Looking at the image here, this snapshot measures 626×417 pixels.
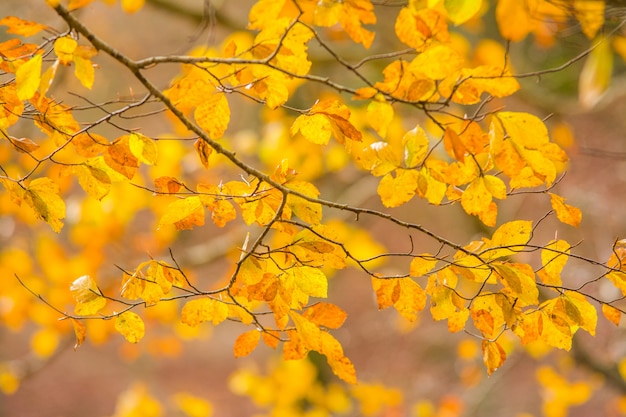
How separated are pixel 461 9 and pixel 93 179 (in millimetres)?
594

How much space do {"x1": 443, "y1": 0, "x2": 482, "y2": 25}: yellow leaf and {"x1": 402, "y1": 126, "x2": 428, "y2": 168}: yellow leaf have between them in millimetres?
152

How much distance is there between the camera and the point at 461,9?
0.86 m

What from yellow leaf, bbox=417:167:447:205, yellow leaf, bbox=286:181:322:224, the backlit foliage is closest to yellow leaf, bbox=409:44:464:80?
the backlit foliage

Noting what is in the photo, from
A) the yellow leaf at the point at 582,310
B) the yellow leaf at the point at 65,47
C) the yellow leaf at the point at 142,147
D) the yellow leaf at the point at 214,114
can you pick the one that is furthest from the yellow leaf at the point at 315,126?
the yellow leaf at the point at 582,310

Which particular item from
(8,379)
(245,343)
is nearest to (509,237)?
(245,343)

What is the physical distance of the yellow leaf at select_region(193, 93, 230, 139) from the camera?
0.94 metres

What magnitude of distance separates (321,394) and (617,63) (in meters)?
3.25

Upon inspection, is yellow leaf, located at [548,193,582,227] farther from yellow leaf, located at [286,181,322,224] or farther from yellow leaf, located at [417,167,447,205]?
yellow leaf, located at [286,181,322,224]

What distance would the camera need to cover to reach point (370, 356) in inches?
252

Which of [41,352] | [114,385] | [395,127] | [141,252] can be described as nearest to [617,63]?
[395,127]

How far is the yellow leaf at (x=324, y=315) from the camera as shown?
1.02 m

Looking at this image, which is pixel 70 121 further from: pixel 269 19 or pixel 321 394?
pixel 321 394

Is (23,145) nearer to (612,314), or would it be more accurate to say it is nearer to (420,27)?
(420,27)

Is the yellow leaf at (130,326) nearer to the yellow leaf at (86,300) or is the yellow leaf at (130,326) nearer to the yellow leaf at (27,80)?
the yellow leaf at (86,300)
